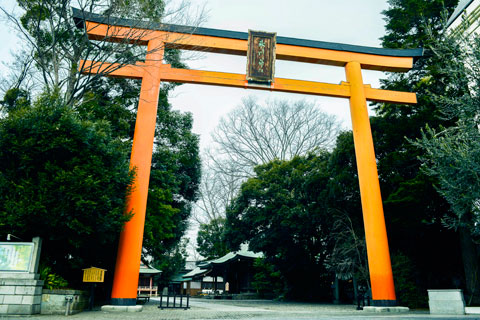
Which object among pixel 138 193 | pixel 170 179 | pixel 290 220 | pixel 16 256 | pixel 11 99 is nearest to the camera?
pixel 16 256

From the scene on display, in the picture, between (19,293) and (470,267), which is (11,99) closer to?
(19,293)

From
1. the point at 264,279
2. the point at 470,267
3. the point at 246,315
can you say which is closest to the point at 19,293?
the point at 246,315

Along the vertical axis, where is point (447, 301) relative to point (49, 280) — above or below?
below

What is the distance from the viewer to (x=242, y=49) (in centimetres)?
1106

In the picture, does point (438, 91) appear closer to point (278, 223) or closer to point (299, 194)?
point (299, 194)

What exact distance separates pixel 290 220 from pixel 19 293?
10890 mm

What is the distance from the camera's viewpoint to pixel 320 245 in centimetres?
1706

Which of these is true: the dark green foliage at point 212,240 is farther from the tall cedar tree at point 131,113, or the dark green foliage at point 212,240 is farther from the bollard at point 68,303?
the bollard at point 68,303

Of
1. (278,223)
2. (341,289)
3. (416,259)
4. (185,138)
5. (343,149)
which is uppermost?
(185,138)

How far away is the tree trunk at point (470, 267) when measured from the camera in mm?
10211

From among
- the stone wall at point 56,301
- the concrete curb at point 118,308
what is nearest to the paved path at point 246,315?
the concrete curb at point 118,308

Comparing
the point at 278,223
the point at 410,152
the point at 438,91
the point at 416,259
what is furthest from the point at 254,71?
the point at 416,259

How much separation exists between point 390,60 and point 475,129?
6355mm

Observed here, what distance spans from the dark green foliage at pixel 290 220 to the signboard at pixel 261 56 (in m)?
5.55
